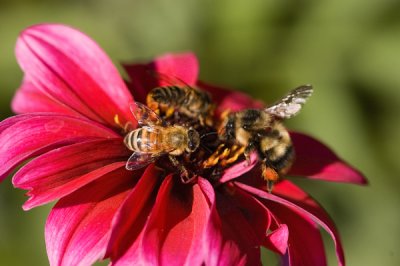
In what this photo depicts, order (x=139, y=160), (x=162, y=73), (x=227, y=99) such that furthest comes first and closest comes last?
(x=227, y=99) < (x=162, y=73) < (x=139, y=160)

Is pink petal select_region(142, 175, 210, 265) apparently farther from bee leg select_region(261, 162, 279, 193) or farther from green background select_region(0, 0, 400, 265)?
green background select_region(0, 0, 400, 265)

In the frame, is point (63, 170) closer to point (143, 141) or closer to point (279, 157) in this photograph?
point (143, 141)

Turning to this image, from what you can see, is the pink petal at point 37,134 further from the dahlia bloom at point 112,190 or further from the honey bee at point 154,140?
the honey bee at point 154,140

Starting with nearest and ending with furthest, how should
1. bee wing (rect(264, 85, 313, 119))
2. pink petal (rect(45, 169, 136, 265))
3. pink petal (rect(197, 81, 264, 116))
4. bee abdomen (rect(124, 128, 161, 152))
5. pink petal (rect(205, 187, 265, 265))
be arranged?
pink petal (rect(205, 187, 265, 265)) → pink petal (rect(45, 169, 136, 265)) → bee abdomen (rect(124, 128, 161, 152)) → bee wing (rect(264, 85, 313, 119)) → pink petal (rect(197, 81, 264, 116))

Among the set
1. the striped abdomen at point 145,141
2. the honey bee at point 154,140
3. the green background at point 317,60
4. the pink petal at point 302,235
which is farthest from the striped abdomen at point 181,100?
the green background at point 317,60

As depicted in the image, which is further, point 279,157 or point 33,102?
point 33,102

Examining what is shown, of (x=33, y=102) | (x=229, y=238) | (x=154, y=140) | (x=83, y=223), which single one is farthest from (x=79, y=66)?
(x=229, y=238)

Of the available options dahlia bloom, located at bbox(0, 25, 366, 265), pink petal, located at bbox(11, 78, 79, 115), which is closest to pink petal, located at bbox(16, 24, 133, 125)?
dahlia bloom, located at bbox(0, 25, 366, 265)
